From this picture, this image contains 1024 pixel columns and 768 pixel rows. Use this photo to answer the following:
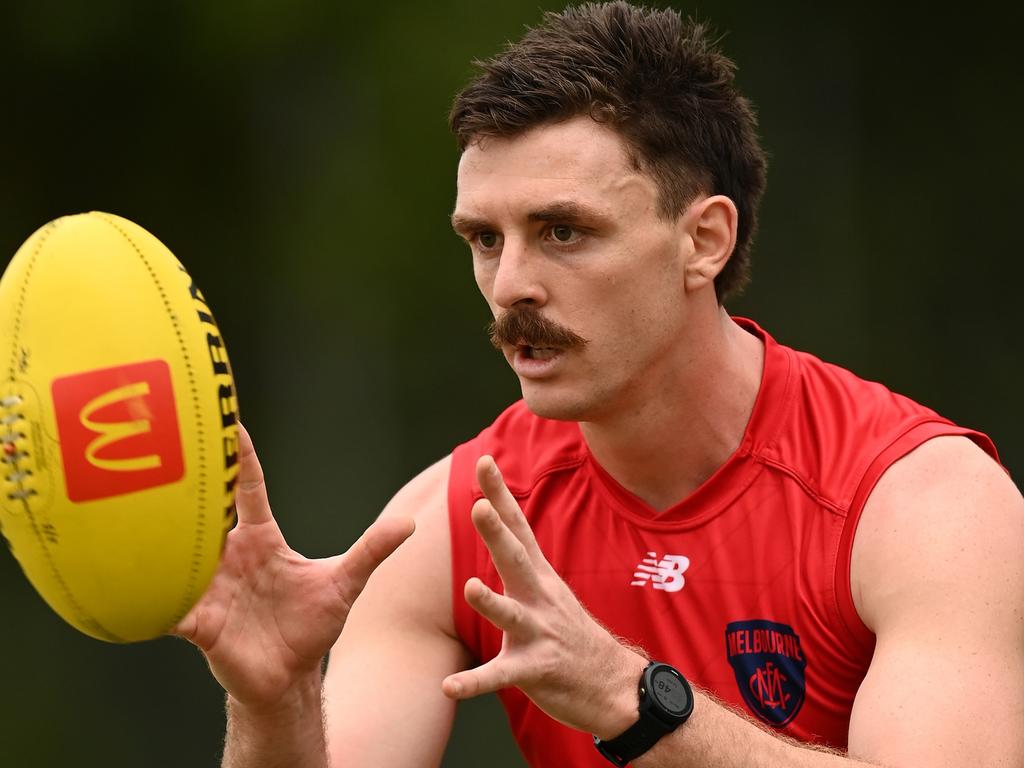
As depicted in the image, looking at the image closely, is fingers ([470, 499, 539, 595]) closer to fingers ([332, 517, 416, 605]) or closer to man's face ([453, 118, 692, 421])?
fingers ([332, 517, 416, 605])

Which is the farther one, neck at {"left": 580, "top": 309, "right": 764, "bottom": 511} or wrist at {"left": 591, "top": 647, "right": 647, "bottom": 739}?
neck at {"left": 580, "top": 309, "right": 764, "bottom": 511}

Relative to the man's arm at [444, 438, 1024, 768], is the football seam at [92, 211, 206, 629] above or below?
above

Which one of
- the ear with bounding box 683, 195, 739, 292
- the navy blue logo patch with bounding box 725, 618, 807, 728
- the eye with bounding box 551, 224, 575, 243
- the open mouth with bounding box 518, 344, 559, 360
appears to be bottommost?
the navy blue logo patch with bounding box 725, 618, 807, 728

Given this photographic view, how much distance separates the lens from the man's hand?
251 cm

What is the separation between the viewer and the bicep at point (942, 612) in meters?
2.92

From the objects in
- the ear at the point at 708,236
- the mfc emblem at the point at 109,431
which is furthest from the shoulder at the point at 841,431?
the mfc emblem at the point at 109,431

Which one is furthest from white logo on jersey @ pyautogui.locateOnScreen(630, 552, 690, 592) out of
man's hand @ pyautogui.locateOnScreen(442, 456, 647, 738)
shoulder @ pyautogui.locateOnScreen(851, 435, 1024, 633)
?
man's hand @ pyautogui.locateOnScreen(442, 456, 647, 738)

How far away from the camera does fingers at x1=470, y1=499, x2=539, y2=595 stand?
2.52 m

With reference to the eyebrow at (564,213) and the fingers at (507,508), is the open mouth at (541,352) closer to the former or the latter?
the eyebrow at (564,213)

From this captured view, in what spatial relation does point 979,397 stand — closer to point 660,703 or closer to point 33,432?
point 660,703

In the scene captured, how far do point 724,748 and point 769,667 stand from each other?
1.93ft

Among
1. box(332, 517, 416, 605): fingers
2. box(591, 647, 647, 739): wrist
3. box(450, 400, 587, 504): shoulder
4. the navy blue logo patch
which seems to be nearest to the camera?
box(591, 647, 647, 739): wrist

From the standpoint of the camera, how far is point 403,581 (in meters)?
3.58

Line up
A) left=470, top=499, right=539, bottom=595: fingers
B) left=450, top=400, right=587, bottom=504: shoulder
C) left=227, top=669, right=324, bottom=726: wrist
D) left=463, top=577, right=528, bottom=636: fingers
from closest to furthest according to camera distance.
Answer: left=463, top=577, right=528, bottom=636: fingers
left=470, top=499, right=539, bottom=595: fingers
left=227, top=669, right=324, bottom=726: wrist
left=450, top=400, right=587, bottom=504: shoulder
